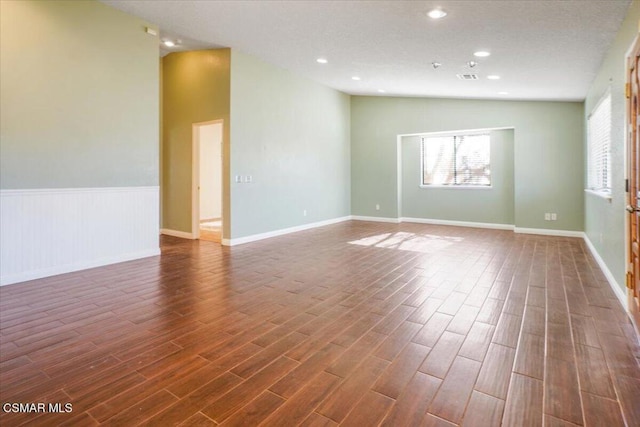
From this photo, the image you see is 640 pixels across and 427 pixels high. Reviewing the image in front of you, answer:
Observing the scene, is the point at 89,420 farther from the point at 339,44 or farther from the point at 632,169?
the point at 339,44

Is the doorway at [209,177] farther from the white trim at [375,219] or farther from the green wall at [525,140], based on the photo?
the green wall at [525,140]

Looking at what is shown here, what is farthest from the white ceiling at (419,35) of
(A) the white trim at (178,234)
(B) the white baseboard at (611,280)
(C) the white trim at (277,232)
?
(A) the white trim at (178,234)

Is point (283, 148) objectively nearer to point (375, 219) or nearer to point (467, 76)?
point (375, 219)

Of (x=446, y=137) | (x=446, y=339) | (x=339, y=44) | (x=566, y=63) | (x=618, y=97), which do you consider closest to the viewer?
(x=446, y=339)

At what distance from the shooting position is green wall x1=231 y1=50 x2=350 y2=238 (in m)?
5.96

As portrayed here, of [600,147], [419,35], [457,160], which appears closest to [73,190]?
[419,35]

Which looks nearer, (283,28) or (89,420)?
(89,420)

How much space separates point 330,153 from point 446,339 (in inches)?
257

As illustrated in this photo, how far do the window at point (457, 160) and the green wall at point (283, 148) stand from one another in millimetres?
2115

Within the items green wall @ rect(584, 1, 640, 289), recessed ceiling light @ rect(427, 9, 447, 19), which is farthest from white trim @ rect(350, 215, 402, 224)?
recessed ceiling light @ rect(427, 9, 447, 19)

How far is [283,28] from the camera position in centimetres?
447

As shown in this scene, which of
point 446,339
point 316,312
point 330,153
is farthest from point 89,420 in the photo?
point 330,153

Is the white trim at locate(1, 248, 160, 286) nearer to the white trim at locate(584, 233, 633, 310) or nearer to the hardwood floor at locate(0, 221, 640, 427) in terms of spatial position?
the hardwood floor at locate(0, 221, 640, 427)

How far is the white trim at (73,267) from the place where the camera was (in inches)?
146
